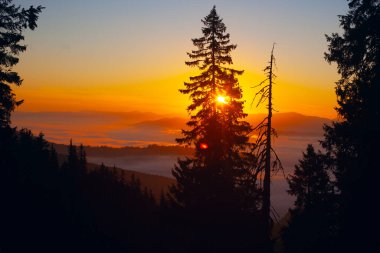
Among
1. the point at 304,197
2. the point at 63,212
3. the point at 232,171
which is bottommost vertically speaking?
the point at 63,212

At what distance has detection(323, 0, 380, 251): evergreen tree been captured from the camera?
48.1ft

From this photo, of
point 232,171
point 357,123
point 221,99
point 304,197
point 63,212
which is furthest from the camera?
point 304,197

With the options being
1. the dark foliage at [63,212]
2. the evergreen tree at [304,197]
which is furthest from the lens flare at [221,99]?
the dark foliage at [63,212]

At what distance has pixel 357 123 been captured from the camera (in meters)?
16.1

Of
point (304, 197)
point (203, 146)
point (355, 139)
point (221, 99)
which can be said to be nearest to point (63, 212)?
point (203, 146)

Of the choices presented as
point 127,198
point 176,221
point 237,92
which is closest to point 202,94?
point 237,92

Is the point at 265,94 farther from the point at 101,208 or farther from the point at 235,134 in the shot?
the point at 101,208

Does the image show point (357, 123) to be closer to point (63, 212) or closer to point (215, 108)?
point (215, 108)

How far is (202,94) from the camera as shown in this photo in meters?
27.8

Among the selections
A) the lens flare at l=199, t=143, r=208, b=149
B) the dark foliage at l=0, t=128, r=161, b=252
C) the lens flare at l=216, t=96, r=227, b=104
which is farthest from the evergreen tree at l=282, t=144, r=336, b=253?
the dark foliage at l=0, t=128, r=161, b=252

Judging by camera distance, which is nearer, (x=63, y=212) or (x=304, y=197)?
(x=63, y=212)

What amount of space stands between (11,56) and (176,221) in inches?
458

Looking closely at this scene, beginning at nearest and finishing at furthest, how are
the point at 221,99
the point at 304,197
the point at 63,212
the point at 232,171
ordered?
the point at 232,171 < the point at 221,99 < the point at 63,212 < the point at 304,197

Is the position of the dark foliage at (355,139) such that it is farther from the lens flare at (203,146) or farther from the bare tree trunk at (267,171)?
the lens flare at (203,146)
